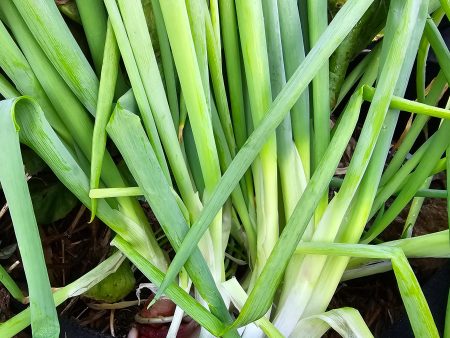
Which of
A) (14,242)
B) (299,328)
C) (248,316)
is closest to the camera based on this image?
(248,316)

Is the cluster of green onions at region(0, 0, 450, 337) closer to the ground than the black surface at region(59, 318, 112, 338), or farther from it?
farther from it

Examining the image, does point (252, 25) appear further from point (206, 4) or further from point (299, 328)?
point (299, 328)

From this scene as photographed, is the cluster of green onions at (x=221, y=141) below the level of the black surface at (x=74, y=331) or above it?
above

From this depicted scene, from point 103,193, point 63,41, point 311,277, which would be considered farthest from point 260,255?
point 63,41

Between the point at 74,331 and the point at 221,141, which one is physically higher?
the point at 221,141

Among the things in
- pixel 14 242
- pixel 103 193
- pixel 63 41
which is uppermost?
pixel 63 41

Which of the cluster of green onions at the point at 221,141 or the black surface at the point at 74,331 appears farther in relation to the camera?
the black surface at the point at 74,331

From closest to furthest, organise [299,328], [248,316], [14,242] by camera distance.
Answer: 1. [248,316]
2. [299,328]
3. [14,242]

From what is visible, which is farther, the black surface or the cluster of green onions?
the black surface
